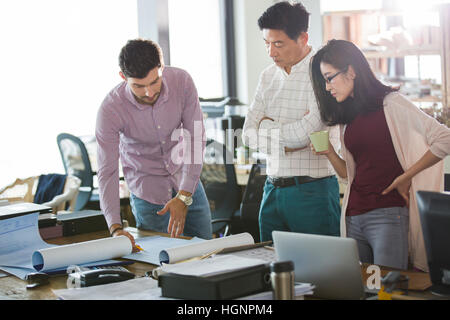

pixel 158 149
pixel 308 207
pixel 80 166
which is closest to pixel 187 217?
pixel 158 149

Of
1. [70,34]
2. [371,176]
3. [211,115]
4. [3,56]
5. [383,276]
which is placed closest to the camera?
[383,276]

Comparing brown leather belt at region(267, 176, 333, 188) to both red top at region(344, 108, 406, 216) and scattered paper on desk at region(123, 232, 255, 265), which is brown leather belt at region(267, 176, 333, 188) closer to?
red top at region(344, 108, 406, 216)

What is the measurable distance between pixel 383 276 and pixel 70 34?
4124 mm

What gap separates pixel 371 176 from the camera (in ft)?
7.70

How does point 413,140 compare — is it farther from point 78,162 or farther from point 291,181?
point 78,162

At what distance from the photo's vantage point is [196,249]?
1953 millimetres

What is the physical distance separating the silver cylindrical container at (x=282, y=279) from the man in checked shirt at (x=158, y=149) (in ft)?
3.58

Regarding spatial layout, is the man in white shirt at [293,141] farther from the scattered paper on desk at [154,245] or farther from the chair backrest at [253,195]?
the chair backrest at [253,195]

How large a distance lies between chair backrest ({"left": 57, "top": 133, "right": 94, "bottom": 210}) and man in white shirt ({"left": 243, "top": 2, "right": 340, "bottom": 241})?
2.46 m

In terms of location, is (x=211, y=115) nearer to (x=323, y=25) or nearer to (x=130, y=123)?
(x=323, y=25)

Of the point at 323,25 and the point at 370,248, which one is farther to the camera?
the point at 323,25

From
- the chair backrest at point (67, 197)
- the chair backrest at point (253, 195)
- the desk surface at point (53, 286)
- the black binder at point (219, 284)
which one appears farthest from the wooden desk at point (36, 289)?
the chair backrest at point (67, 197)
